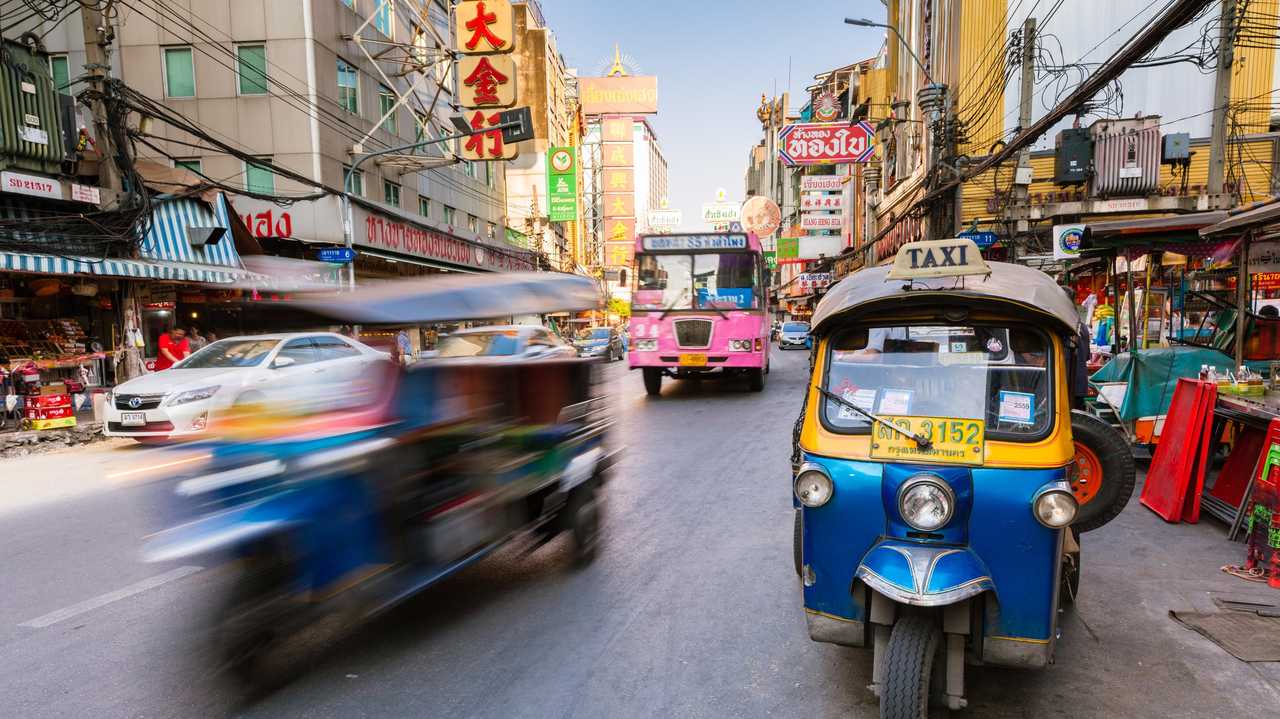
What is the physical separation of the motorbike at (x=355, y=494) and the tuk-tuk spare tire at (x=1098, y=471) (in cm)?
334

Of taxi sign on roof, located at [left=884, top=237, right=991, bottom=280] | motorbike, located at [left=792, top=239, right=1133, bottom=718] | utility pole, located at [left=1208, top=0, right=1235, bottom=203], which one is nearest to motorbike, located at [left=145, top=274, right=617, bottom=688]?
motorbike, located at [left=792, top=239, right=1133, bottom=718]

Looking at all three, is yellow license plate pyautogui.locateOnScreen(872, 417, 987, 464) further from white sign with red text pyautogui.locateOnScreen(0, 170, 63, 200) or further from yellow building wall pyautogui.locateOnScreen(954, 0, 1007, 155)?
yellow building wall pyautogui.locateOnScreen(954, 0, 1007, 155)

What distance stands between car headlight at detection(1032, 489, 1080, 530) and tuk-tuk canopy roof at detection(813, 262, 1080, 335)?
0.82 metres

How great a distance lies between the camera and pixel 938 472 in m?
3.15

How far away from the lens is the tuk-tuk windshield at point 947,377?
3314mm

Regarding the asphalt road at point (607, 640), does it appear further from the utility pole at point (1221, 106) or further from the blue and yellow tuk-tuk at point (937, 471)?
the utility pole at point (1221, 106)

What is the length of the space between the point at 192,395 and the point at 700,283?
9.25m

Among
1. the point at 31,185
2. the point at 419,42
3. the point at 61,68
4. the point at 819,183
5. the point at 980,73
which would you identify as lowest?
the point at 31,185

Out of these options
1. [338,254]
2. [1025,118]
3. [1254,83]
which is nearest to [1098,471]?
[338,254]

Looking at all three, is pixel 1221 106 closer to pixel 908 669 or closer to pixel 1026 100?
pixel 1026 100

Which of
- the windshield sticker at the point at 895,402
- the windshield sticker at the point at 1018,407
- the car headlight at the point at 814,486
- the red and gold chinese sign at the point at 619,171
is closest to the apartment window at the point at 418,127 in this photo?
the windshield sticker at the point at 895,402

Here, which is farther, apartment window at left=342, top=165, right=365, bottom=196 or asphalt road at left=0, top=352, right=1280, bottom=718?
apartment window at left=342, top=165, right=365, bottom=196

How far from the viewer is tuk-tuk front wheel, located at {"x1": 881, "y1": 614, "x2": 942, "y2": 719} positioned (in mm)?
2816

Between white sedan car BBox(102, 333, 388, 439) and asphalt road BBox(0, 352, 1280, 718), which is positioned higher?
white sedan car BBox(102, 333, 388, 439)
